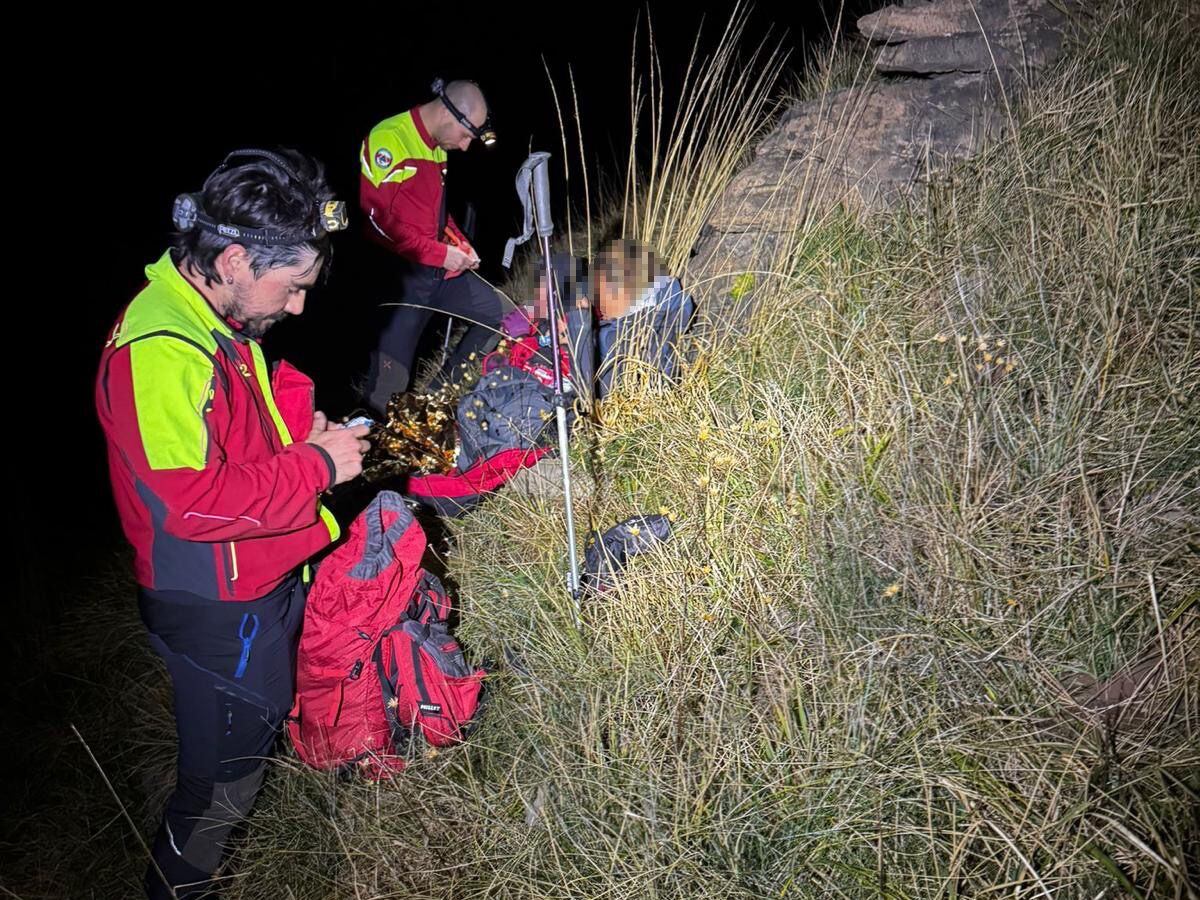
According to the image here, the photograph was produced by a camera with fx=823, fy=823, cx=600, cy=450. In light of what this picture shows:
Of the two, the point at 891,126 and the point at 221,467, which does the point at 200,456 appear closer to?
the point at 221,467

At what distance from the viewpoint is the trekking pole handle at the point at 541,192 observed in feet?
7.08

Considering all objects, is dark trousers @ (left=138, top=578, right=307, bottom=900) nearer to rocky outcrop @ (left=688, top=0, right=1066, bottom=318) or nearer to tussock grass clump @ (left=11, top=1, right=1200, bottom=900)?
tussock grass clump @ (left=11, top=1, right=1200, bottom=900)

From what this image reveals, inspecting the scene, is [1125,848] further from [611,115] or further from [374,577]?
[611,115]

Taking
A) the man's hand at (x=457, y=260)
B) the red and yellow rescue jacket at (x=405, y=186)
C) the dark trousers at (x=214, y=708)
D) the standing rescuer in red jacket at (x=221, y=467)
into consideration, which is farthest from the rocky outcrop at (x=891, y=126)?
the dark trousers at (x=214, y=708)

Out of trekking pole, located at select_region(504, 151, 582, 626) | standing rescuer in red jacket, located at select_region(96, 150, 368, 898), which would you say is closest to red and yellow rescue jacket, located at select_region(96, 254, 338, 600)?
standing rescuer in red jacket, located at select_region(96, 150, 368, 898)

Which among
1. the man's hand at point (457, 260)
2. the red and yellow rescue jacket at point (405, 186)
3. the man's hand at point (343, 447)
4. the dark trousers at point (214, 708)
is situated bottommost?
the dark trousers at point (214, 708)

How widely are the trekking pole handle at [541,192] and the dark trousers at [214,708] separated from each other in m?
1.16

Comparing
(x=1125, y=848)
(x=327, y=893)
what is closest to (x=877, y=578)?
(x=1125, y=848)

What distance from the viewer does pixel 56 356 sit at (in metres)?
4.75

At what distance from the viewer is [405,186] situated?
3748 millimetres

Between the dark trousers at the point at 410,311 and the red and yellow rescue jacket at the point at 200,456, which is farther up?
the red and yellow rescue jacket at the point at 200,456

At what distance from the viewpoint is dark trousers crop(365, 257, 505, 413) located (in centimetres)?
404

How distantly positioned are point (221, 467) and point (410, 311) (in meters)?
2.44

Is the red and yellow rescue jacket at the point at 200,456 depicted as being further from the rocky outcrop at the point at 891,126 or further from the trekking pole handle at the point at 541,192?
the rocky outcrop at the point at 891,126
